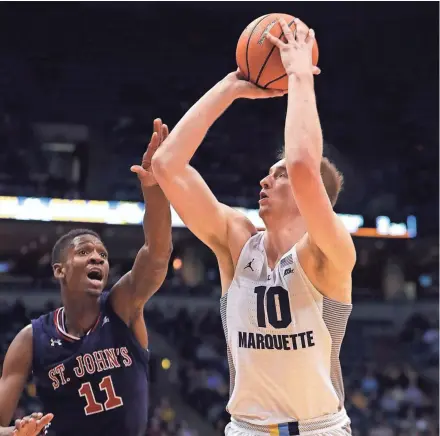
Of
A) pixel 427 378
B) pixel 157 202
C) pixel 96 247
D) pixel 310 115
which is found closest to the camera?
pixel 310 115

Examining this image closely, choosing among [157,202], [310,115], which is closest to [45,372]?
[157,202]

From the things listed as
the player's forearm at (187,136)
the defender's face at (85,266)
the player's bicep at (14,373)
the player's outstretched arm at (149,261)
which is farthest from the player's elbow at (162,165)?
the player's bicep at (14,373)

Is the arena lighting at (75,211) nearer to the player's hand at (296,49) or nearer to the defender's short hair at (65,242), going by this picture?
the defender's short hair at (65,242)

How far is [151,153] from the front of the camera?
3.73 metres

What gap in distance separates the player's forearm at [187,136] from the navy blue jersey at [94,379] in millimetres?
1431

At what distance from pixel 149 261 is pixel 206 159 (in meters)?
11.2

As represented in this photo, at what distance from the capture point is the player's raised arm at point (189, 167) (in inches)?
115

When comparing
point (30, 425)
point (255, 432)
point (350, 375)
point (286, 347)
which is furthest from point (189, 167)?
point (350, 375)

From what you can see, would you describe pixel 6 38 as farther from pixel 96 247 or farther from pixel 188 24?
pixel 96 247

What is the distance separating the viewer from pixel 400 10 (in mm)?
15164

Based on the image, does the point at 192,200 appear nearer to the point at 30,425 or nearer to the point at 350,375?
the point at 30,425

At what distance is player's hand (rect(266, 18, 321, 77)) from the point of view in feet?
8.80

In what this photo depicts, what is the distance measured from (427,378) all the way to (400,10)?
24.2 feet

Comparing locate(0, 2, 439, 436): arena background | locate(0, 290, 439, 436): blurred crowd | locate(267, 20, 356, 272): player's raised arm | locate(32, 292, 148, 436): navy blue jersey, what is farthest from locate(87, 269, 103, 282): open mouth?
locate(0, 2, 439, 436): arena background
